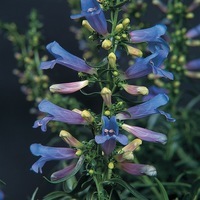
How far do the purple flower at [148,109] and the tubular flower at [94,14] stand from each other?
7.2 inches

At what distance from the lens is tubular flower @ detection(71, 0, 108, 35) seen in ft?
3.83

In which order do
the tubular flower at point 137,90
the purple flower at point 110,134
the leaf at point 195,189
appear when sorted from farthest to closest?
1. the leaf at point 195,189
2. the tubular flower at point 137,90
3. the purple flower at point 110,134

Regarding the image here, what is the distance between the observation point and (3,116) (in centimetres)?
268

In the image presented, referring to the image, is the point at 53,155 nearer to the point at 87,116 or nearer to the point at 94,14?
the point at 87,116

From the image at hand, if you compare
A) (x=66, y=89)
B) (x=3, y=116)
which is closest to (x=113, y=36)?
(x=66, y=89)

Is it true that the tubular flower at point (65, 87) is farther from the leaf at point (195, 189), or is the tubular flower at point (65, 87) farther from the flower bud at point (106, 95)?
the leaf at point (195, 189)

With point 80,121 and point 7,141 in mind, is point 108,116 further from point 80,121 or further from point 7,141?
point 7,141

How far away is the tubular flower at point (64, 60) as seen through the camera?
1.20 m

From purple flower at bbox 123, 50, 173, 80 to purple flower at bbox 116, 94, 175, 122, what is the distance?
50mm

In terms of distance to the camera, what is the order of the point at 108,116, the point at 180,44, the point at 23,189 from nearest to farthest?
the point at 108,116 < the point at 180,44 < the point at 23,189

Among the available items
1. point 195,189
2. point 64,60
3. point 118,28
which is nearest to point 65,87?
point 64,60

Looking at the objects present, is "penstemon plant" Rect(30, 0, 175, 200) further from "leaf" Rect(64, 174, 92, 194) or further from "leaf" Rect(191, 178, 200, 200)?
"leaf" Rect(191, 178, 200, 200)

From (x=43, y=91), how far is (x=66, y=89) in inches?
28.0

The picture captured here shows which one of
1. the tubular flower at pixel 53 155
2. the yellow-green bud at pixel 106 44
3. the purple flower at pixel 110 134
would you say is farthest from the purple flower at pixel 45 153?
the yellow-green bud at pixel 106 44
